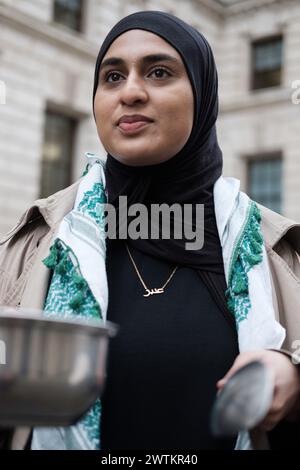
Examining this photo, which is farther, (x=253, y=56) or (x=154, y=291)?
(x=253, y=56)

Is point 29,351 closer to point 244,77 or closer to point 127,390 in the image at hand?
point 127,390

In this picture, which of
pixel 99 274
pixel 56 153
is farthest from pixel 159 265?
pixel 56 153

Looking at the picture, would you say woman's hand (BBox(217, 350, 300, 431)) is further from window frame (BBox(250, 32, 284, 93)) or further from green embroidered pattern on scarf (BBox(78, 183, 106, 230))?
window frame (BBox(250, 32, 284, 93))

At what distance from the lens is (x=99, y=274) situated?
1.84 meters

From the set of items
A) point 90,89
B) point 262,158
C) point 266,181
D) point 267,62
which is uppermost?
point 267,62

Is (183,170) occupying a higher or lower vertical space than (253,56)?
lower

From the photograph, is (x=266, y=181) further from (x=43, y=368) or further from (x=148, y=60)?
(x=43, y=368)

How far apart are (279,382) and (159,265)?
24.7 inches

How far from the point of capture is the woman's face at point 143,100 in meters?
1.82

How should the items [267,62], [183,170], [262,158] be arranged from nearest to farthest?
1. [183,170]
2. [262,158]
3. [267,62]

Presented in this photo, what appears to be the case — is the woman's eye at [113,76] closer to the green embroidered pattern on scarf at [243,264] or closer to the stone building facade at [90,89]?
the green embroidered pattern on scarf at [243,264]

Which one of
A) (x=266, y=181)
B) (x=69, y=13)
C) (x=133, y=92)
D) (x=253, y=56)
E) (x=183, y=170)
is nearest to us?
(x=133, y=92)

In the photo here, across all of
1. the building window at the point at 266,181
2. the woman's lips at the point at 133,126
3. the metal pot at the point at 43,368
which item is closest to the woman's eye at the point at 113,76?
the woman's lips at the point at 133,126

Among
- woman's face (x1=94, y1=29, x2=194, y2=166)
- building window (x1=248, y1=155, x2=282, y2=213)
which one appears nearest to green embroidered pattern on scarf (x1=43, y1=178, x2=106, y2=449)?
woman's face (x1=94, y1=29, x2=194, y2=166)
